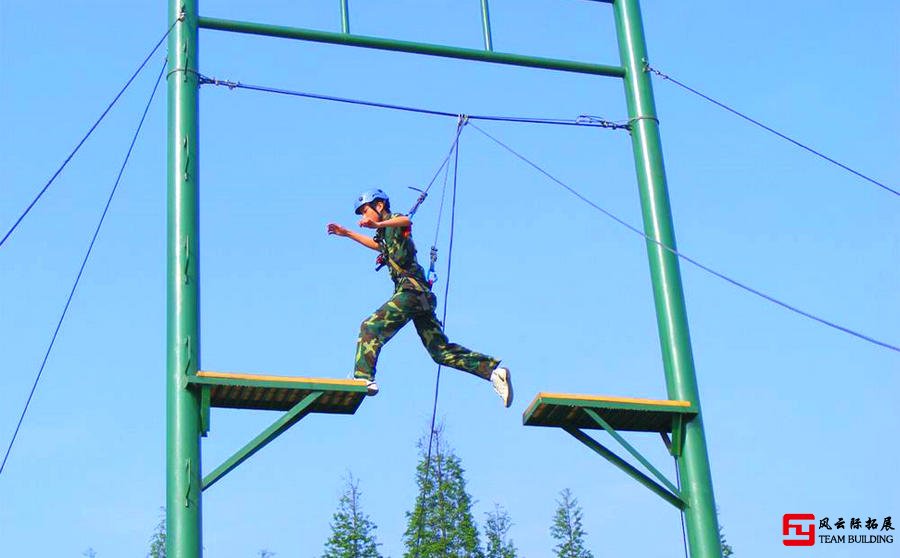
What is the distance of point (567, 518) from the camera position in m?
35.5

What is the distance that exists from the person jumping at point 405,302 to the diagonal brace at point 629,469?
0.58 meters

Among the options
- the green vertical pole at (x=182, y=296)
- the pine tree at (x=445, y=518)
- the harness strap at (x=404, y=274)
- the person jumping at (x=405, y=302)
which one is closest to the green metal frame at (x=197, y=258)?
the green vertical pole at (x=182, y=296)

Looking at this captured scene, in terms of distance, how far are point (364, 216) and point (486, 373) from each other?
148 centimetres

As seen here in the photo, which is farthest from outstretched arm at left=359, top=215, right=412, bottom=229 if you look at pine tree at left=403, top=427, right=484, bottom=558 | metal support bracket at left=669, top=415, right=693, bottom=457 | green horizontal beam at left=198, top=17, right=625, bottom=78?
pine tree at left=403, top=427, right=484, bottom=558

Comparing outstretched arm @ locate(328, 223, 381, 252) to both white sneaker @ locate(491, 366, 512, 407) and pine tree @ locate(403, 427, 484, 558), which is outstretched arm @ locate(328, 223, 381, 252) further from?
pine tree @ locate(403, 427, 484, 558)

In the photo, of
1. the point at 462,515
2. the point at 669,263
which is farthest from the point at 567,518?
the point at 669,263

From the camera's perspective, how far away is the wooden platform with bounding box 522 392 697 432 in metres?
9.69

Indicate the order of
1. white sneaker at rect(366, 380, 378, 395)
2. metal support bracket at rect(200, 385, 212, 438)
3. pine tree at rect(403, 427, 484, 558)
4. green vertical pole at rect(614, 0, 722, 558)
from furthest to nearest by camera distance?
pine tree at rect(403, 427, 484, 558) < green vertical pole at rect(614, 0, 722, 558) < white sneaker at rect(366, 380, 378, 395) < metal support bracket at rect(200, 385, 212, 438)

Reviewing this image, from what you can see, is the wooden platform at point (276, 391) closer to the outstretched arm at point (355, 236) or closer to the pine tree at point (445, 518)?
the outstretched arm at point (355, 236)

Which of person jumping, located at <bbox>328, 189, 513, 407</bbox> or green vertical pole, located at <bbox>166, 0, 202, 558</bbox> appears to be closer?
green vertical pole, located at <bbox>166, 0, 202, 558</bbox>

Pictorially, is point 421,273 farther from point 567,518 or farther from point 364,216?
point 567,518

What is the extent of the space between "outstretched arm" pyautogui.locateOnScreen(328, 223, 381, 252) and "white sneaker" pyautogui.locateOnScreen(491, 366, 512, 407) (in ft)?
4.36

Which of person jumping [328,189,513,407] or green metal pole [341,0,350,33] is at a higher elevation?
green metal pole [341,0,350,33]

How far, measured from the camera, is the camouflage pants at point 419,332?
32.7ft
